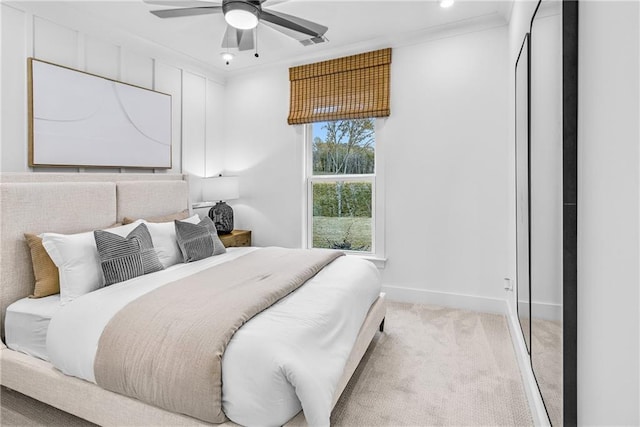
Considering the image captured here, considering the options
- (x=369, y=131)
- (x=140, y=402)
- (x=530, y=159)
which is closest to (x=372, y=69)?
(x=369, y=131)

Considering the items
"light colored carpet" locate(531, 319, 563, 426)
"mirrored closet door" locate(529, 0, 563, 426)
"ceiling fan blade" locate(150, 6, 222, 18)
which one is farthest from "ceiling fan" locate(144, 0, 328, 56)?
"light colored carpet" locate(531, 319, 563, 426)

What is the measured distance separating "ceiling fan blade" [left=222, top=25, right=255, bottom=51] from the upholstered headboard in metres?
1.45

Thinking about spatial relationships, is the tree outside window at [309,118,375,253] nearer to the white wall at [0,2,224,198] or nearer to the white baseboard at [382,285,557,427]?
the white baseboard at [382,285,557,427]

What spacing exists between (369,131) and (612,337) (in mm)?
→ 3391

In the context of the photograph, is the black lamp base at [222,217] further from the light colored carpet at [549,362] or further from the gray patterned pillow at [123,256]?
the light colored carpet at [549,362]

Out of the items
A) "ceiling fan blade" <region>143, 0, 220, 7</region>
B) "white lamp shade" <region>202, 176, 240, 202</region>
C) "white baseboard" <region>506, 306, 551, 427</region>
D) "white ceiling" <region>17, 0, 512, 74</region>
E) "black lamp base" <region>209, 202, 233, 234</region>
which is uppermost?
"white ceiling" <region>17, 0, 512, 74</region>

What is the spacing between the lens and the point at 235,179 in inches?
172

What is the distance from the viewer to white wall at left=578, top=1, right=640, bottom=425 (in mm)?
714

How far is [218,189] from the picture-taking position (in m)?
4.16

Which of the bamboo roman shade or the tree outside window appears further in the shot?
the tree outside window

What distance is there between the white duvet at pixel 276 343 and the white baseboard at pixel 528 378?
916 mm

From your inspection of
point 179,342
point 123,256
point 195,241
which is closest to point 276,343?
point 179,342

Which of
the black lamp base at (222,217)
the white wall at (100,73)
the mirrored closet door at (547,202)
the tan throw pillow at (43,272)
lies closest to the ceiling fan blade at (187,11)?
the white wall at (100,73)

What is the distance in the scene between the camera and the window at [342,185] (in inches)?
158
